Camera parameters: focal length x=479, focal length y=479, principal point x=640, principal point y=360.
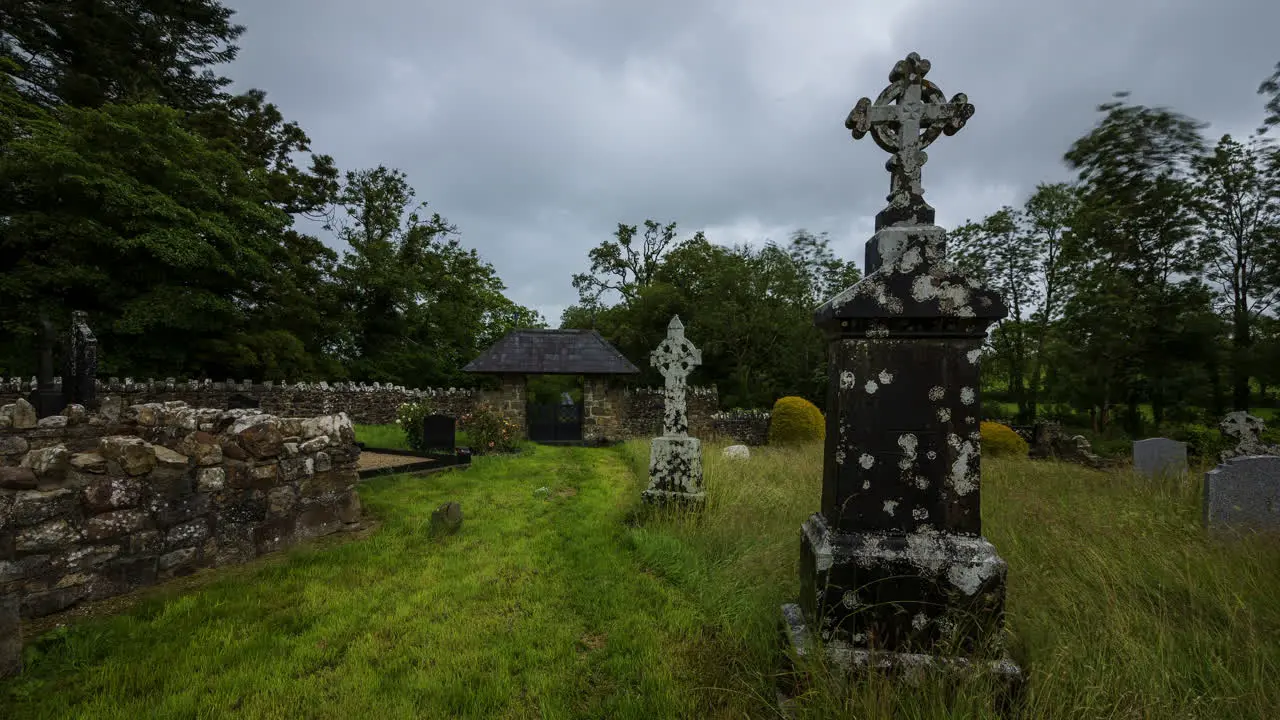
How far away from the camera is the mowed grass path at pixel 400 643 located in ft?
8.68

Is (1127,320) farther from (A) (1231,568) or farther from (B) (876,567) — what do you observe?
(B) (876,567)

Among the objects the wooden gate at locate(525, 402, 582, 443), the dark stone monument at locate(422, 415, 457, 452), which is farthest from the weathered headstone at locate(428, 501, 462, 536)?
the wooden gate at locate(525, 402, 582, 443)

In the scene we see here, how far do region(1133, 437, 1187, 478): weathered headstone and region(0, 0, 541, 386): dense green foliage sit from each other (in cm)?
2350

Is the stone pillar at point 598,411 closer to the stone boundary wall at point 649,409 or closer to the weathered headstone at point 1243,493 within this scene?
the stone boundary wall at point 649,409

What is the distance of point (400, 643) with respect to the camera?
331 cm

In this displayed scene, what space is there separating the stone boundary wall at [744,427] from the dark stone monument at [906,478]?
16087mm

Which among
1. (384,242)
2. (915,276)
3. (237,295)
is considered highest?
(384,242)

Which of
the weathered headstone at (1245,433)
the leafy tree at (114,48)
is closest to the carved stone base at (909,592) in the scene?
the weathered headstone at (1245,433)

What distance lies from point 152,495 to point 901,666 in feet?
18.5

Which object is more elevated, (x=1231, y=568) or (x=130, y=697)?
A: (x=1231, y=568)

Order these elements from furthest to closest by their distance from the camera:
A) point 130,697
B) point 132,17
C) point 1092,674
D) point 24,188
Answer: point 132,17
point 24,188
point 130,697
point 1092,674

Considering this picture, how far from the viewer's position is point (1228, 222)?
14000mm

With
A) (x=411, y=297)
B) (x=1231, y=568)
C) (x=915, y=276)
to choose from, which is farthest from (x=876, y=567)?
(x=411, y=297)

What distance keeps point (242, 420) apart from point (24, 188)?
16400 millimetres
